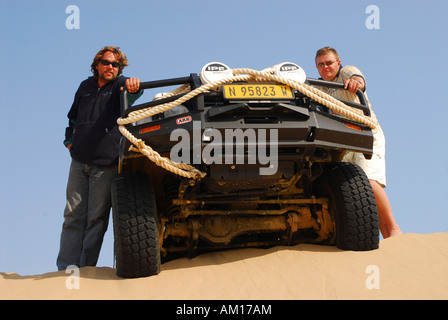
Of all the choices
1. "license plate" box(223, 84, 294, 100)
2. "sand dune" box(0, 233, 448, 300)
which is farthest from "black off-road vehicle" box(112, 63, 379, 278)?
"sand dune" box(0, 233, 448, 300)

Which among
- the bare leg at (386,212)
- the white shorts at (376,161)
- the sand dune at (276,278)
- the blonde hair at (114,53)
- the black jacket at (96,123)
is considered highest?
the blonde hair at (114,53)

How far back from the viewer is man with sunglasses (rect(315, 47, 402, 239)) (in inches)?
220

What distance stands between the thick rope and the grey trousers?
146 centimetres

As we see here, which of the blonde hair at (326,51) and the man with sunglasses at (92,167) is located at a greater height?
the blonde hair at (326,51)

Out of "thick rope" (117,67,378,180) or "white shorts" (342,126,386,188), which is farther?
"white shorts" (342,126,386,188)

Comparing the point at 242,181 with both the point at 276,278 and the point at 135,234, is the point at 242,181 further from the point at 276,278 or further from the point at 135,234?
the point at 135,234

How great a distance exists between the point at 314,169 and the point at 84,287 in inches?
84.0

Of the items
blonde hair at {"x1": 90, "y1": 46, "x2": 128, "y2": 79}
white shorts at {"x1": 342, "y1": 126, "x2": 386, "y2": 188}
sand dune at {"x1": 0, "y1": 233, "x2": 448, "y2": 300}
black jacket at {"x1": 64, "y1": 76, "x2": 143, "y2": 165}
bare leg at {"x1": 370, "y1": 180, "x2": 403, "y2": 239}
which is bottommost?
sand dune at {"x1": 0, "y1": 233, "x2": 448, "y2": 300}

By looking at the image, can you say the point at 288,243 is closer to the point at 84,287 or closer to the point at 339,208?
the point at 339,208

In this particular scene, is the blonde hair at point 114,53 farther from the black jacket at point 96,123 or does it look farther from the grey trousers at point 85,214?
the grey trousers at point 85,214

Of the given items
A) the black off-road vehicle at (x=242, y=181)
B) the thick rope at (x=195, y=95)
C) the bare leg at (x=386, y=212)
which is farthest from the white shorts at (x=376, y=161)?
the thick rope at (x=195, y=95)

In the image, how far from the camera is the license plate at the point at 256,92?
399 centimetres

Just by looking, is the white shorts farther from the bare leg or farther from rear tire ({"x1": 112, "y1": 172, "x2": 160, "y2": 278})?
rear tire ({"x1": 112, "y1": 172, "x2": 160, "y2": 278})

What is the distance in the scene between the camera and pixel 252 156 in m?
3.92
